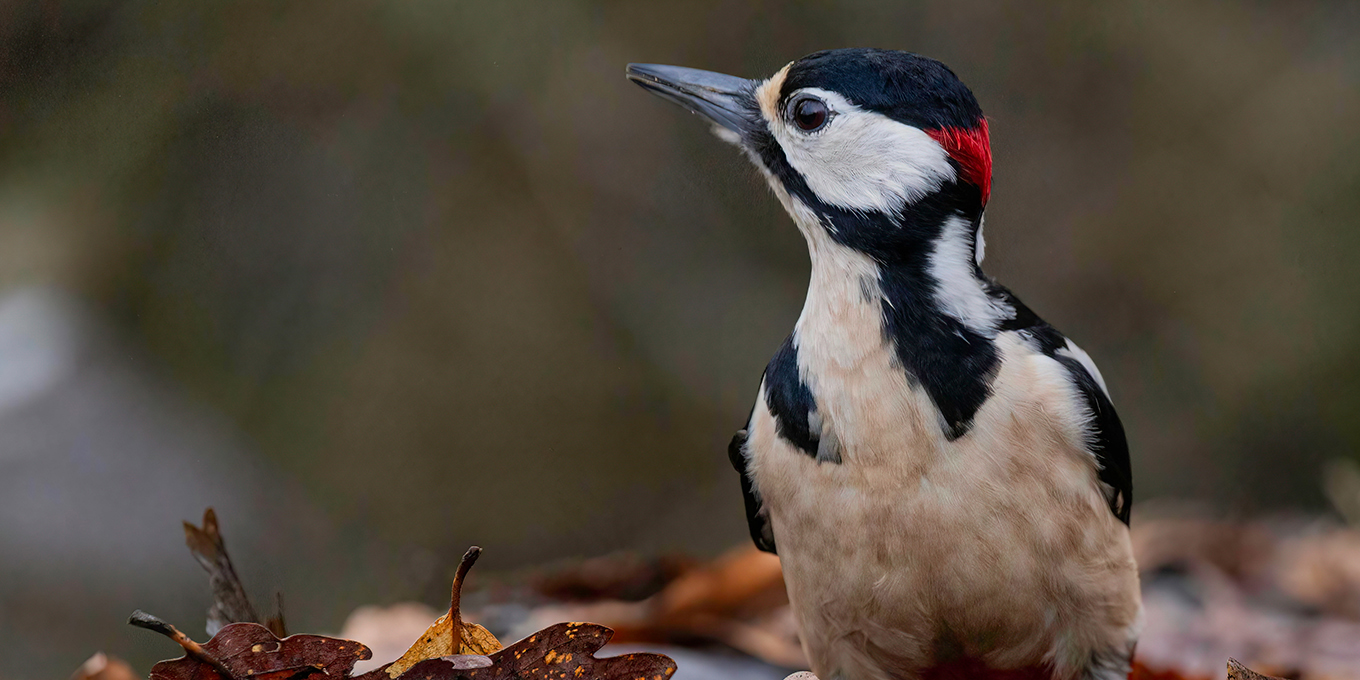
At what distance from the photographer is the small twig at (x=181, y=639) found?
635mm

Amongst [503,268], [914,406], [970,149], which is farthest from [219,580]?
[970,149]

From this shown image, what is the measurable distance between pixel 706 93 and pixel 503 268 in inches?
14.6

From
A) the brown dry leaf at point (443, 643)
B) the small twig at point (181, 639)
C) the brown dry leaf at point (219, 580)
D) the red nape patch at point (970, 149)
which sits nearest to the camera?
the small twig at point (181, 639)

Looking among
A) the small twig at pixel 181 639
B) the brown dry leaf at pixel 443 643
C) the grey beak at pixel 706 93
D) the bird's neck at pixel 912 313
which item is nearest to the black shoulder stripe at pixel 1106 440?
the bird's neck at pixel 912 313

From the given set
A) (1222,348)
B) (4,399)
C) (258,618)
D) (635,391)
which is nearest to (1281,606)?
(1222,348)

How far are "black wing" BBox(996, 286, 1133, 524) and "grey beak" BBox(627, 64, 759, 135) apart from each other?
1.00 feet

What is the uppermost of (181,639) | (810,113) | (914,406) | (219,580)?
(810,113)

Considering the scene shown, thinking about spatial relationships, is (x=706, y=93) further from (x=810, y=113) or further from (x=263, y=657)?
(x=263, y=657)

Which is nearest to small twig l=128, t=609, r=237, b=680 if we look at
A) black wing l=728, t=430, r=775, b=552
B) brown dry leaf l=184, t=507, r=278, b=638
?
brown dry leaf l=184, t=507, r=278, b=638

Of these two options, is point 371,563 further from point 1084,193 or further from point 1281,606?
point 1281,606

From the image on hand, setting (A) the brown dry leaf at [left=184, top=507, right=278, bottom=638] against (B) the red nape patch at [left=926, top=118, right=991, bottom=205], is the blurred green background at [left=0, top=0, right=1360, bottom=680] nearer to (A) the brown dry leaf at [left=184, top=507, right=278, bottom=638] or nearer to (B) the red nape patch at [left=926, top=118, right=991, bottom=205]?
(A) the brown dry leaf at [left=184, top=507, right=278, bottom=638]

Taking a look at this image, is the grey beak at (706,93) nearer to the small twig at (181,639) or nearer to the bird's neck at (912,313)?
the bird's neck at (912,313)

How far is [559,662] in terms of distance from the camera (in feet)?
2.40

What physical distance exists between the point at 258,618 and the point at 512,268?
0.47 m
